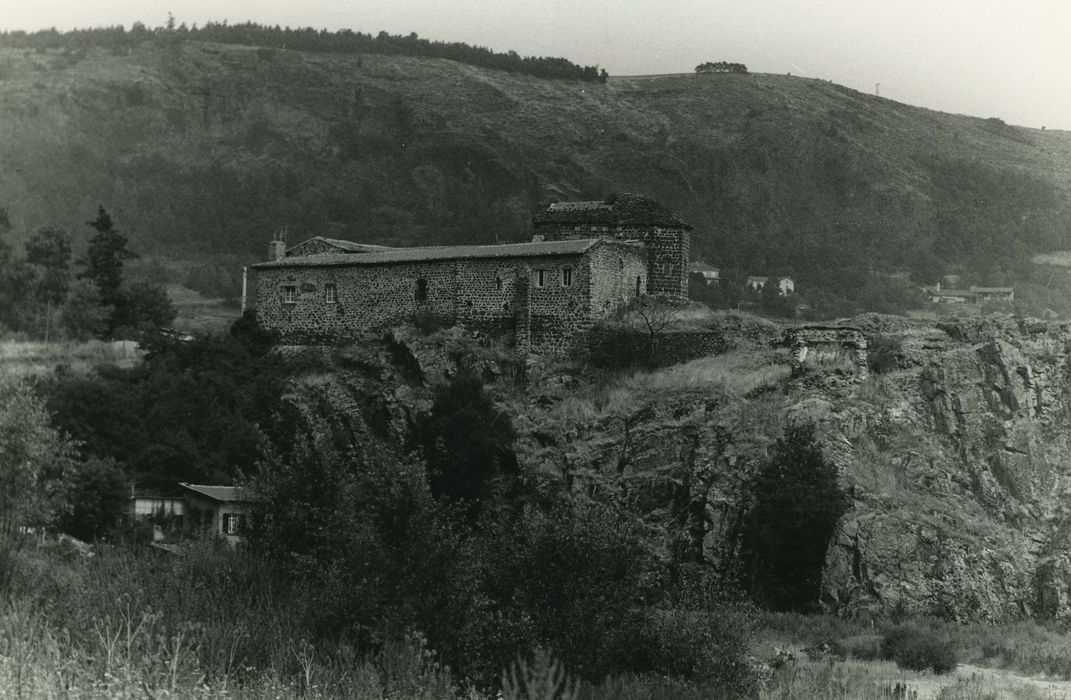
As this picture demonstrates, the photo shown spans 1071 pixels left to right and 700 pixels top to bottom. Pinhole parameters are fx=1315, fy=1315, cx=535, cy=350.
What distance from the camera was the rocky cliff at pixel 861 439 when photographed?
37938 millimetres

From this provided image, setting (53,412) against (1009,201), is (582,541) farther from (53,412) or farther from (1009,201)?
(1009,201)

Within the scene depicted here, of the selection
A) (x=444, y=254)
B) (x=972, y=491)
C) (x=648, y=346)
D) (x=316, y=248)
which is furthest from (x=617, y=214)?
(x=972, y=491)

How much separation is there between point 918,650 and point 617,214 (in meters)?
28.2

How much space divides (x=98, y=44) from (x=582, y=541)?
135 m

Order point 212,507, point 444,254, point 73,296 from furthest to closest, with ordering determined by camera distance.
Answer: point 73,296
point 444,254
point 212,507

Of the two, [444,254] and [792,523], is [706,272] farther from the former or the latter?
[792,523]

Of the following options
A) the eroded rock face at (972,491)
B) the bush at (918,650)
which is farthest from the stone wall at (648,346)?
the bush at (918,650)

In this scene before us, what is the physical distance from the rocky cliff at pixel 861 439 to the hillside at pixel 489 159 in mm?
45325

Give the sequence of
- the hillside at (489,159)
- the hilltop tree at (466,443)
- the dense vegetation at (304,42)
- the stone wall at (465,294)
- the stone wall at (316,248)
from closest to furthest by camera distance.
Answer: the hilltop tree at (466,443)
the stone wall at (465,294)
the stone wall at (316,248)
the hillside at (489,159)
the dense vegetation at (304,42)

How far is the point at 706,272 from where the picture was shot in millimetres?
90062

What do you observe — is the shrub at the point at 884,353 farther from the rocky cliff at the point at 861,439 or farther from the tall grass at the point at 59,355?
the tall grass at the point at 59,355

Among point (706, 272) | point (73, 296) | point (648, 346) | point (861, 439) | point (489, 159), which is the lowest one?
point (861, 439)

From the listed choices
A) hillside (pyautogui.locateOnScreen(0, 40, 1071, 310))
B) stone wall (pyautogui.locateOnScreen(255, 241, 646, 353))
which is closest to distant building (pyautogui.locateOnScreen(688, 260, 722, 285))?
hillside (pyautogui.locateOnScreen(0, 40, 1071, 310))

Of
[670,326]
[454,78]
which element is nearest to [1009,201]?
[454,78]
